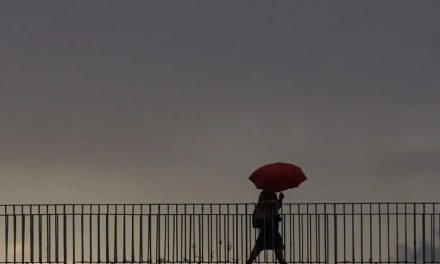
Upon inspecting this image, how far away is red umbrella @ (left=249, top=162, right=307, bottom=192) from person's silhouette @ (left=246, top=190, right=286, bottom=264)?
6.5 inches

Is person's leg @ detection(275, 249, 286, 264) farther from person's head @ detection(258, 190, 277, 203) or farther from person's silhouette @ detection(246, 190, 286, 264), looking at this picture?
person's head @ detection(258, 190, 277, 203)

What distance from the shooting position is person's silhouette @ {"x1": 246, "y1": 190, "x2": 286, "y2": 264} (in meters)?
18.7

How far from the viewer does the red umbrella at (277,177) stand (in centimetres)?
1883

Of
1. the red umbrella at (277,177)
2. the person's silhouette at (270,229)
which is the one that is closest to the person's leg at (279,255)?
the person's silhouette at (270,229)

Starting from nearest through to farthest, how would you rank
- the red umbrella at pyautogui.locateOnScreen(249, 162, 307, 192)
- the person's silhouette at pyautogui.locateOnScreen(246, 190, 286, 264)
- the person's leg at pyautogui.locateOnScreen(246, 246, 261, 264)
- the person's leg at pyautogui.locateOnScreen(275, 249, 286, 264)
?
the person's silhouette at pyautogui.locateOnScreen(246, 190, 286, 264)
the red umbrella at pyautogui.locateOnScreen(249, 162, 307, 192)
the person's leg at pyautogui.locateOnScreen(275, 249, 286, 264)
the person's leg at pyautogui.locateOnScreen(246, 246, 261, 264)

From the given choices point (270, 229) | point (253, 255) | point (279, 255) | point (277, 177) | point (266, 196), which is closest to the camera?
point (266, 196)

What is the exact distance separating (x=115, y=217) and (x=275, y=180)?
171 inches

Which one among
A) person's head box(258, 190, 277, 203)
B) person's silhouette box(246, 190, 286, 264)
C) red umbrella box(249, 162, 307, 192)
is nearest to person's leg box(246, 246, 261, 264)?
person's silhouette box(246, 190, 286, 264)

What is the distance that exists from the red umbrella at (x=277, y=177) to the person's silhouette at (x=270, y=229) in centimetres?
17

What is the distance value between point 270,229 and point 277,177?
110 cm

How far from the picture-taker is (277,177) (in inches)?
744

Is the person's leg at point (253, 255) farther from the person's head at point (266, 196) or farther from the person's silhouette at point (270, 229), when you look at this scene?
the person's head at point (266, 196)

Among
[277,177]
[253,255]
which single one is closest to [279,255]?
[253,255]

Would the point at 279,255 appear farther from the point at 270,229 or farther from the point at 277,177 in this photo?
the point at 277,177
